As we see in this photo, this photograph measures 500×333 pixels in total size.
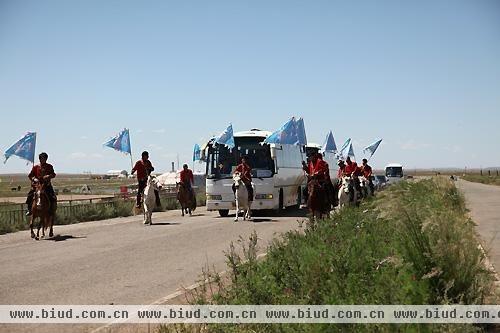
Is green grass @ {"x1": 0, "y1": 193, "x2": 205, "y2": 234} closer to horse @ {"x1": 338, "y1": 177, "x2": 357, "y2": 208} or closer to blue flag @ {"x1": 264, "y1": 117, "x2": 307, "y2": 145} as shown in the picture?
blue flag @ {"x1": 264, "y1": 117, "x2": 307, "y2": 145}

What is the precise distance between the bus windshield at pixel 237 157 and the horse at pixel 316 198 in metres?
9.92

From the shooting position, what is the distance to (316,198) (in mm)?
16188

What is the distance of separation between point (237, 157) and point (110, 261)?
1403 centimetres

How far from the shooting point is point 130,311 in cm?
809

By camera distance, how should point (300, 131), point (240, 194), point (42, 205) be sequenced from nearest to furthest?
1. point (42, 205)
2. point (240, 194)
3. point (300, 131)

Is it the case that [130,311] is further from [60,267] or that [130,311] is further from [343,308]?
[60,267]

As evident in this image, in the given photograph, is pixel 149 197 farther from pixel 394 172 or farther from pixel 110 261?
pixel 394 172

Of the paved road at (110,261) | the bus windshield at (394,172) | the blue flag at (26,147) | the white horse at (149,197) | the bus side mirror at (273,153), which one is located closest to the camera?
the paved road at (110,261)

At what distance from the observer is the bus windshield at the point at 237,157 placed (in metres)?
26.3

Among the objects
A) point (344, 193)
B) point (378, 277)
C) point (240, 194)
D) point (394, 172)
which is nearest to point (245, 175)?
point (240, 194)

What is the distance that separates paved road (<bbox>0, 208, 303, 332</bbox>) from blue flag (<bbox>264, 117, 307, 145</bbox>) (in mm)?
5472

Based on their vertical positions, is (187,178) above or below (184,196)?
above

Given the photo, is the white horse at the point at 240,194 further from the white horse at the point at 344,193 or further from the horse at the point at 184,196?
the horse at the point at 184,196

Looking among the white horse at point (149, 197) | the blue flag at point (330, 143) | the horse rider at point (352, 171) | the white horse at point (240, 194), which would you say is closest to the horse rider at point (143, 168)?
the white horse at point (149, 197)
